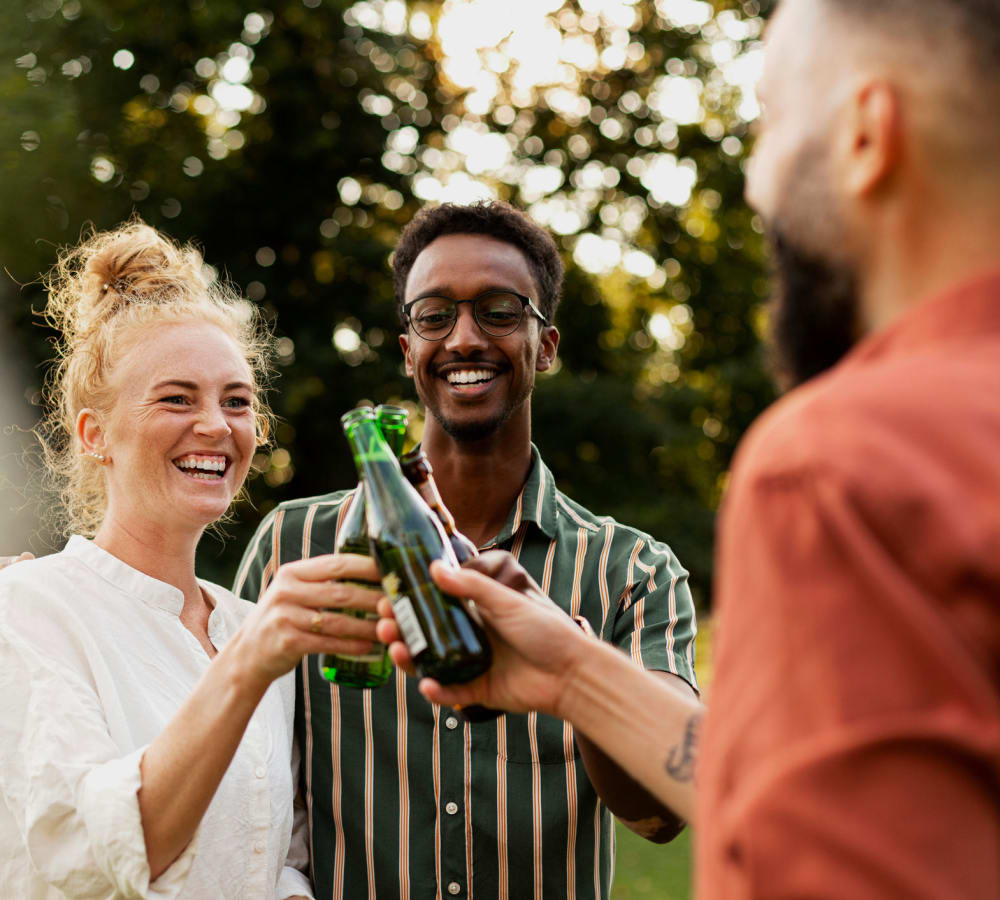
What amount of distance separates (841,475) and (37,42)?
12.2 meters

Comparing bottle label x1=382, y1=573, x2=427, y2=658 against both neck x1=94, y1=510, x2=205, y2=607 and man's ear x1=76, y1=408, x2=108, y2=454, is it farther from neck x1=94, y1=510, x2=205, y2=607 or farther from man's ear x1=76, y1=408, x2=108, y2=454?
man's ear x1=76, y1=408, x2=108, y2=454

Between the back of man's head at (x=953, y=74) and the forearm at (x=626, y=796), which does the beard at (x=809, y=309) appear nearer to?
the back of man's head at (x=953, y=74)

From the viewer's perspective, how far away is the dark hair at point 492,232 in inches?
146

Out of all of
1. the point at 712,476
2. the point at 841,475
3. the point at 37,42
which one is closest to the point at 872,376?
the point at 841,475

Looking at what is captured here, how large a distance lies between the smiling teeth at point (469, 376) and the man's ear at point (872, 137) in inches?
91.9

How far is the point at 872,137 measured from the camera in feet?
3.81

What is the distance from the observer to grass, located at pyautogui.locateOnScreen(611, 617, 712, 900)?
1002cm

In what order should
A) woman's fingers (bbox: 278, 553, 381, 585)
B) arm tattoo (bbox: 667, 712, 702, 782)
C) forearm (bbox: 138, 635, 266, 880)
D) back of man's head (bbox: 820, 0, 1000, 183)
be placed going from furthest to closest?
1. forearm (bbox: 138, 635, 266, 880)
2. woman's fingers (bbox: 278, 553, 381, 585)
3. arm tattoo (bbox: 667, 712, 702, 782)
4. back of man's head (bbox: 820, 0, 1000, 183)

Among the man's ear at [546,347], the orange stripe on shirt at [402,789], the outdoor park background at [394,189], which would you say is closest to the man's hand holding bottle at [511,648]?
the orange stripe on shirt at [402,789]

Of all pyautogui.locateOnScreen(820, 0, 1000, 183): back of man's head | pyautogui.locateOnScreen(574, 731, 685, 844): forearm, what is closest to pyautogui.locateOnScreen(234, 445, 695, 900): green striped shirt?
pyautogui.locateOnScreen(574, 731, 685, 844): forearm

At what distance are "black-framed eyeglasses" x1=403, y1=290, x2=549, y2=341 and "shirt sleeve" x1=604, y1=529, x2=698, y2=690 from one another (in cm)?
81

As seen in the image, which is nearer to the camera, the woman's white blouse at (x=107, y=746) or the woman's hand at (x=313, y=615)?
the woman's hand at (x=313, y=615)

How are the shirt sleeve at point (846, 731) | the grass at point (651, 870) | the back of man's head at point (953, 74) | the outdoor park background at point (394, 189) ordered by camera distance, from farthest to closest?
the outdoor park background at point (394, 189)
the grass at point (651, 870)
the back of man's head at point (953, 74)
the shirt sleeve at point (846, 731)

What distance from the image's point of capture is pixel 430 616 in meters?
1.98
